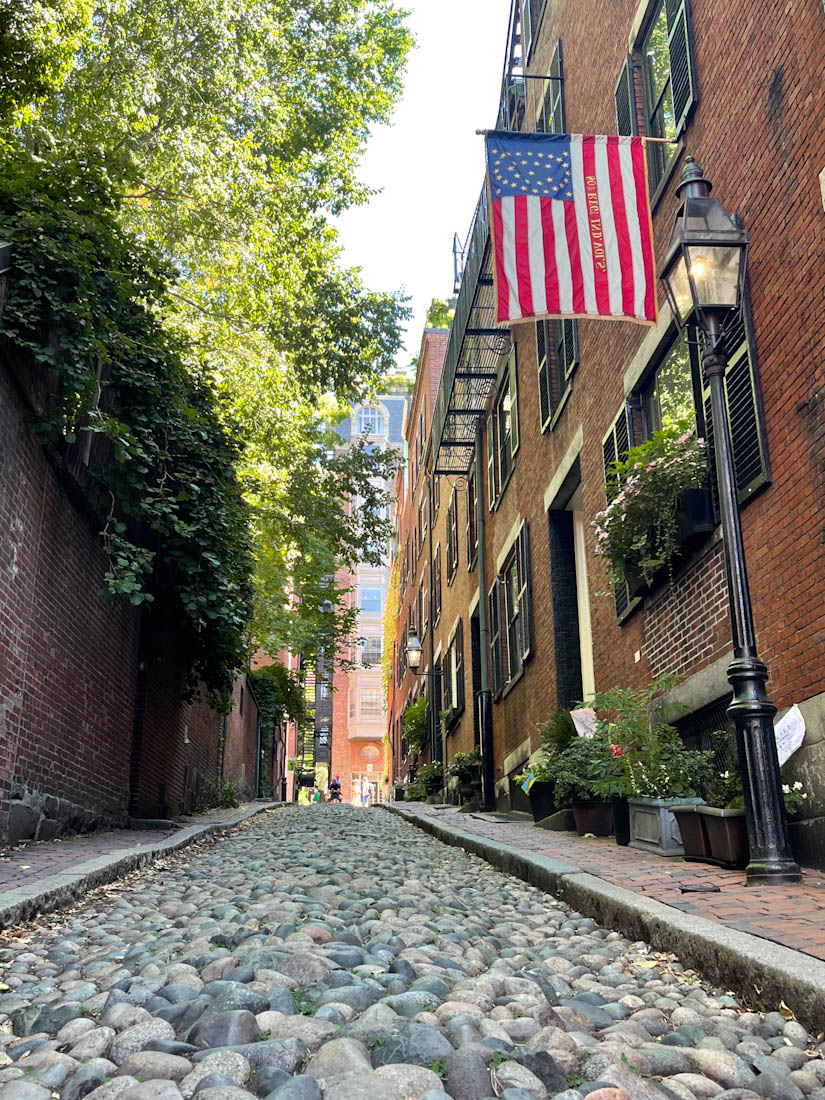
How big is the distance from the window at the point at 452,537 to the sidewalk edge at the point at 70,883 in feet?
47.0

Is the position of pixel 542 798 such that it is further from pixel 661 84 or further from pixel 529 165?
pixel 661 84

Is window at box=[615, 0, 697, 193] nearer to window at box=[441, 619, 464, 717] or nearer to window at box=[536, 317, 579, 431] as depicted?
window at box=[536, 317, 579, 431]

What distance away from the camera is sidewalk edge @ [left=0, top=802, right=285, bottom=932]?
411 cm

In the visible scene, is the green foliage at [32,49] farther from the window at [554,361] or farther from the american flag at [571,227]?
the window at [554,361]

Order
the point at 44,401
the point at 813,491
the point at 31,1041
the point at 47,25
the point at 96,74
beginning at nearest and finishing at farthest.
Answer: the point at 31,1041, the point at 813,491, the point at 44,401, the point at 47,25, the point at 96,74

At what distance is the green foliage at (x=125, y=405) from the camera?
6.87m

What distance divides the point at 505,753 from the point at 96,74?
11.5m

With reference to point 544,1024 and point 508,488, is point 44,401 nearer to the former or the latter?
point 544,1024

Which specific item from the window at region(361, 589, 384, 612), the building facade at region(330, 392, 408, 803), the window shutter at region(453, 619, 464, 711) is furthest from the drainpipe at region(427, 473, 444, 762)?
the window at region(361, 589, 384, 612)

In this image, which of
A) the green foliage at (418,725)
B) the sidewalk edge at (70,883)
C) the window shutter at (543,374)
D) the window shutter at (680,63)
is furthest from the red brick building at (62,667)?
Answer: the green foliage at (418,725)

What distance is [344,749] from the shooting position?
216 ft

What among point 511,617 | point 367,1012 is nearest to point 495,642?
point 511,617

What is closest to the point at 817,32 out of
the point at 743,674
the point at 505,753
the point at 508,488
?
the point at 743,674

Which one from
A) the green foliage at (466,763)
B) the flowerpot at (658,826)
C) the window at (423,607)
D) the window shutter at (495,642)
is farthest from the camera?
the window at (423,607)
